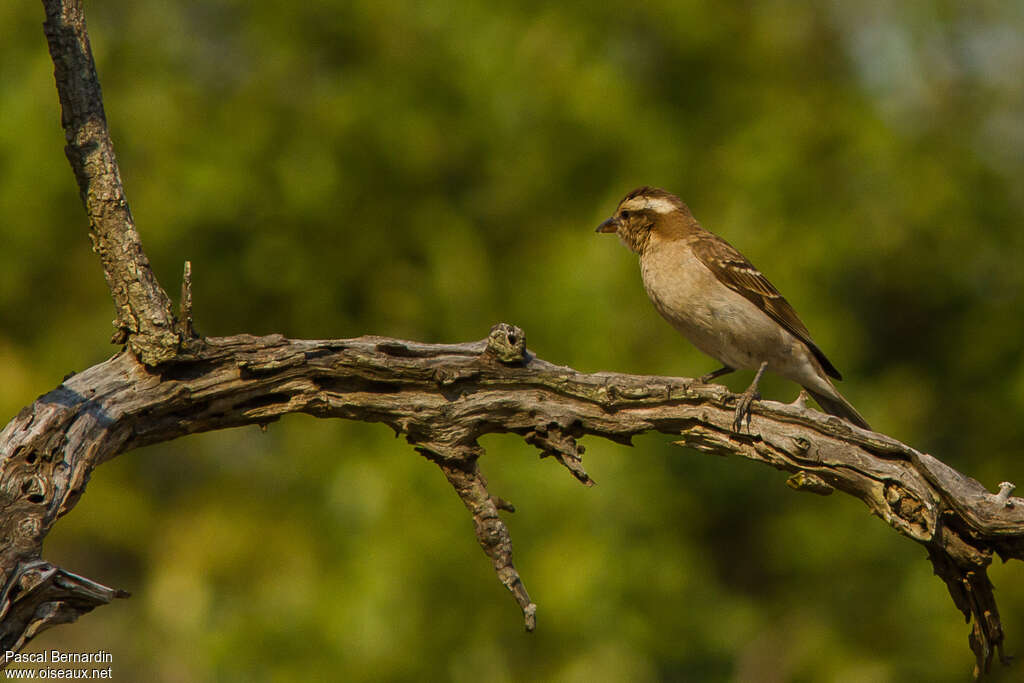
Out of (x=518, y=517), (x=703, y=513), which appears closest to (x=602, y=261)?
(x=518, y=517)

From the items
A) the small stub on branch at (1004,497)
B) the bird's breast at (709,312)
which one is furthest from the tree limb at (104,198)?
the small stub on branch at (1004,497)

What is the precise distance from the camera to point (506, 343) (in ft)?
18.2

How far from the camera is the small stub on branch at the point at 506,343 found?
5.54m

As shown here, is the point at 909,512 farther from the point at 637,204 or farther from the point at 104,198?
the point at 104,198

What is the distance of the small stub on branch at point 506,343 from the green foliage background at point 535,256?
7.41 metres

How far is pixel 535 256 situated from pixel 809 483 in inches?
417

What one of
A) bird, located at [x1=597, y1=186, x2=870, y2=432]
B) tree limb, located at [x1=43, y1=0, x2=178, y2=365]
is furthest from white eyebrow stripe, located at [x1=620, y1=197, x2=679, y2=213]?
tree limb, located at [x1=43, y1=0, x2=178, y2=365]

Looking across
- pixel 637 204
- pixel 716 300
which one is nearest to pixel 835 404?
pixel 716 300

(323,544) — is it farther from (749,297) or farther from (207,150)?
(749,297)

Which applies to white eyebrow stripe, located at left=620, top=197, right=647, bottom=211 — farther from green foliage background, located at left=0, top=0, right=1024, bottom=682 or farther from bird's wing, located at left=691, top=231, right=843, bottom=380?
green foliage background, located at left=0, top=0, right=1024, bottom=682

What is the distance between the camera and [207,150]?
15914 millimetres

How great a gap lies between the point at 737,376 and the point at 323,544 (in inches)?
216

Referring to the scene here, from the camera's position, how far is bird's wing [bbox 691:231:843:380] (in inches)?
315

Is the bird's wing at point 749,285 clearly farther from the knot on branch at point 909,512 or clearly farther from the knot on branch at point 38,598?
the knot on branch at point 38,598
